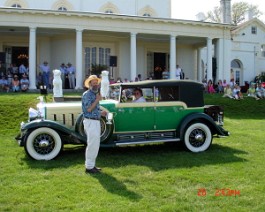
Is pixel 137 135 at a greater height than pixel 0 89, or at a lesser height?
lesser

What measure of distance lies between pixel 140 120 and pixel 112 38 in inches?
692

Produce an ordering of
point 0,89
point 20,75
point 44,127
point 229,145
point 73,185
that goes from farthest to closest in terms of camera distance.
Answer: point 20,75, point 0,89, point 229,145, point 44,127, point 73,185

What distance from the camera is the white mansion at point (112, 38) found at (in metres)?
21.6

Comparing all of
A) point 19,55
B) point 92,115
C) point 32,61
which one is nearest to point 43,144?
point 92,115

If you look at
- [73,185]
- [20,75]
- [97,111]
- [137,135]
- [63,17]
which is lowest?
[73,185]

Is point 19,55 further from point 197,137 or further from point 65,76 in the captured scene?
point 197,137

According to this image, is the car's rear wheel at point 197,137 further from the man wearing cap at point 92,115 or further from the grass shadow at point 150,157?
the man wearing cap at point 92,115

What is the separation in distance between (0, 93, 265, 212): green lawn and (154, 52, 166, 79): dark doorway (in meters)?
17.8

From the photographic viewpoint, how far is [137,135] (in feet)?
29.3

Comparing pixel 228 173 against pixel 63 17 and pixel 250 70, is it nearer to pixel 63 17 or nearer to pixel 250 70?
pixel 63 17

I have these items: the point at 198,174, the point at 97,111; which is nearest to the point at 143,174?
the point at 198,174

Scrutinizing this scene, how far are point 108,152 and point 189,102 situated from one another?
2345 millimetres

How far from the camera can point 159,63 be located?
92.4ft

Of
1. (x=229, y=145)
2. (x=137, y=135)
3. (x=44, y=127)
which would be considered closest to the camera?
(x=44, y=127)
